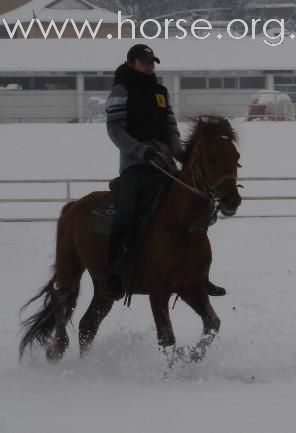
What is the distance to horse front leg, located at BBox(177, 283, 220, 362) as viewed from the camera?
7.67 meters

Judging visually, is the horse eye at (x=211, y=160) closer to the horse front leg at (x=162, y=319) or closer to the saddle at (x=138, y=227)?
the saddle at (x=138, y=227)

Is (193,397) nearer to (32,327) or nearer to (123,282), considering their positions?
(123,282)

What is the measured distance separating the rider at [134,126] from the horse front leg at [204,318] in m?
0.28

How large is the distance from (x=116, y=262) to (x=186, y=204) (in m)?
0.81

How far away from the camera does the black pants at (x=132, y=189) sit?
7805 millimetres

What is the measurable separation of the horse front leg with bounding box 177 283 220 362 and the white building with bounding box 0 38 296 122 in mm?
36860

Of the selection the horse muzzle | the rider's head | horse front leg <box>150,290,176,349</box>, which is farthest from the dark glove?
horse front leg <box>150,290,176,349</box>

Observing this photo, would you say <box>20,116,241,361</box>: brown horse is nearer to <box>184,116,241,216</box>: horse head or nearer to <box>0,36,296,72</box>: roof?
<box>184,116,241,216</box>: horse head

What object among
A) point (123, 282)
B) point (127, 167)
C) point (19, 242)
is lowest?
point (19, 242)

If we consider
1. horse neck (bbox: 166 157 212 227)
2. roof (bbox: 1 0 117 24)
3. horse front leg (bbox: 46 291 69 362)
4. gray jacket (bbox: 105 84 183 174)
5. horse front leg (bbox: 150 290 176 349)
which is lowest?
horse front leg (bbox: 46 291 69 362)

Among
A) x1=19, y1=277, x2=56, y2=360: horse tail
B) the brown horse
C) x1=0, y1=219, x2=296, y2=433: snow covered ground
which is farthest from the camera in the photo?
x1=19, y1=277, x2=56, y2=360: horse tail

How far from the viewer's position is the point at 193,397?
6.67 meters

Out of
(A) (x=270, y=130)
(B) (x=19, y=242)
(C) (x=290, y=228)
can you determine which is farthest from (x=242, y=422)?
(A) (x=270, y=130)

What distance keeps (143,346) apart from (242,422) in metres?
2.73
